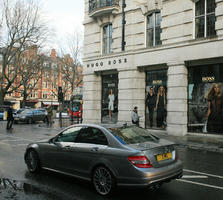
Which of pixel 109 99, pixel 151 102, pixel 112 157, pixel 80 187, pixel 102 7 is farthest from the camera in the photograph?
pixel 109 99

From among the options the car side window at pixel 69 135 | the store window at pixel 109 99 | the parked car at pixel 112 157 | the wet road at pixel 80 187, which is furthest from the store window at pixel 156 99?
the car side window at pixel 69 135

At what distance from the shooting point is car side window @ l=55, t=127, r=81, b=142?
579cm

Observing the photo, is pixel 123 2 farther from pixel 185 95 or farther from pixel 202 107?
pixel 202 107

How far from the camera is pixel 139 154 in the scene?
4.63 meters

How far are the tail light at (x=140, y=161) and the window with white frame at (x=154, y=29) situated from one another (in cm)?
1321

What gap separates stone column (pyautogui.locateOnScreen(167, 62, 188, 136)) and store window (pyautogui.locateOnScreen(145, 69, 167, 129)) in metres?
0.80

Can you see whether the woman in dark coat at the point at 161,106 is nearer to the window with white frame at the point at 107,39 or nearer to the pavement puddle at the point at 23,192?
the window with white frame at the point at 107,39

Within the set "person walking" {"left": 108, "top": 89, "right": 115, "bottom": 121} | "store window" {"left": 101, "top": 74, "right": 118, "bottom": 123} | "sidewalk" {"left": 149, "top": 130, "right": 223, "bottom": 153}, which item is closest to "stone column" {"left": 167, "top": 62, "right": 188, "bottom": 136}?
"sidewalk" {"left": 149, "top": 130, "right": 223, "bottom": 153}

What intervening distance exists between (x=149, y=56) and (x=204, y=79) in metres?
3.78

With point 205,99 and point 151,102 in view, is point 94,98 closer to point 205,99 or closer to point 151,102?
point 151,102

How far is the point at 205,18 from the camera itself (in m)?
14.8

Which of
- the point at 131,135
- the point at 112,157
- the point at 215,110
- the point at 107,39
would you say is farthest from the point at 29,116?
the point at 112,157

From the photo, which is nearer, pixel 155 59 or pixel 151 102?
pixel 155 59

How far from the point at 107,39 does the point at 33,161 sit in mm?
14809
